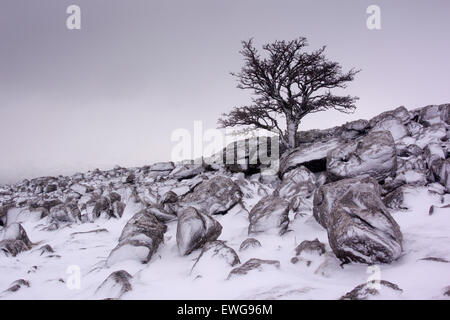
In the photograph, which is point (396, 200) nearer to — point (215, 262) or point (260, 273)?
point (260, 273)

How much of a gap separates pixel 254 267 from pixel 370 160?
328 centimetres

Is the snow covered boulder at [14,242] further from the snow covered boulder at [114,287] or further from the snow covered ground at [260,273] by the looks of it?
the snow covered boulder at [114,287]

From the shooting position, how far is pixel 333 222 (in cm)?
298

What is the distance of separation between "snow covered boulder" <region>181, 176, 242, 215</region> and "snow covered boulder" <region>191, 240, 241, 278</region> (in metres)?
1.98

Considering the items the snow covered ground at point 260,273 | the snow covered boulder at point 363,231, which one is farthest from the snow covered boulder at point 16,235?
the snow covered boulder at point 363,231

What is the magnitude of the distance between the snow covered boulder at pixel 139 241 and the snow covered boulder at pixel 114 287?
66 cm

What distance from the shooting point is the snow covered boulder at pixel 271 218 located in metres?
3.94

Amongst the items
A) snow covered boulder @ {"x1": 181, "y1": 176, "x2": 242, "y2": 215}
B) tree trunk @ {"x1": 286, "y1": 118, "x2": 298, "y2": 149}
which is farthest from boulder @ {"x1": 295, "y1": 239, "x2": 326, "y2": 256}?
tree trunk @ {"x1": 286, "y1": 118, "x2": 298, "y2": 149}

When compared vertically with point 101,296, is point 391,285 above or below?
above

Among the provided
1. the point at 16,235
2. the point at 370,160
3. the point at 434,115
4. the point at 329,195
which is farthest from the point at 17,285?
the point at 434,115

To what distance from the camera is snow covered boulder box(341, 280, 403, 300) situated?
2.05 m
